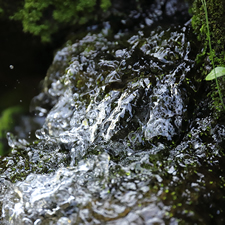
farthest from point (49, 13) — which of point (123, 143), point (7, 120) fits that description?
point (123, 143)

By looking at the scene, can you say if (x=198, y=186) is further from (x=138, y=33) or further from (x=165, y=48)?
(x=138, y=33)

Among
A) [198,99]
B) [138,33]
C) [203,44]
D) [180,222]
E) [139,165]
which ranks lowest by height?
[180,222]

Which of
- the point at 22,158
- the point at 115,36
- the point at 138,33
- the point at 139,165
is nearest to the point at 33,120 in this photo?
the point at 22,158

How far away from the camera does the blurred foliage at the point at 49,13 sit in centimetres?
348

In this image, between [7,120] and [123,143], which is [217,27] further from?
[7,120]

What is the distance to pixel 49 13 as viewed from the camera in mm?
3609

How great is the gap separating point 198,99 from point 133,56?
3.25ft

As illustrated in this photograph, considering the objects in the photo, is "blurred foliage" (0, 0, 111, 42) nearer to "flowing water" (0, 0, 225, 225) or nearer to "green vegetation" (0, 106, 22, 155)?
"flowing water" (0, 0, 225, 225)

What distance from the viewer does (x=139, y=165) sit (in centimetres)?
203

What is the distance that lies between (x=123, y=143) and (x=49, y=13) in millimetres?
2305

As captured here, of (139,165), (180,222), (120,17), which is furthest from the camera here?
(120,17)

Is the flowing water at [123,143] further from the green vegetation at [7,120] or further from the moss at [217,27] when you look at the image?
the moss at [217,27]

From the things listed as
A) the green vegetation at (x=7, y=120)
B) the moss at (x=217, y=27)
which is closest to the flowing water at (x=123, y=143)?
the green vegetation at (x=7, y=120)

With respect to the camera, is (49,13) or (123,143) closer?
(123,143)
